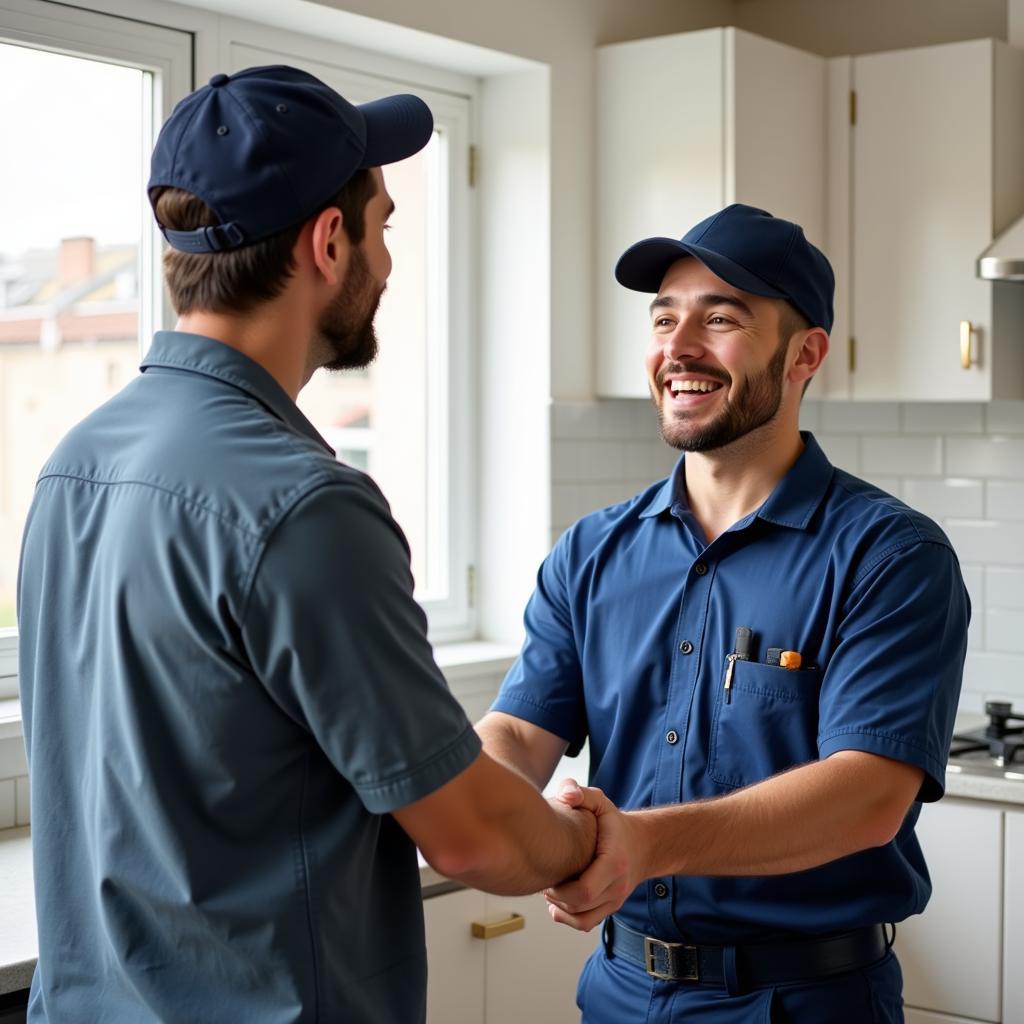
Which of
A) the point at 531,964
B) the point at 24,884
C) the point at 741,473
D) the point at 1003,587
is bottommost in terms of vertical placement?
the point at 531,964

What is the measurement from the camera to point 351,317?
4.64ft

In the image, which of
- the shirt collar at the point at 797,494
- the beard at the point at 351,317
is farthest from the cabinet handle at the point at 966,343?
the beard at the point at 351,317

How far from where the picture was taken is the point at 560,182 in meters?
3.55

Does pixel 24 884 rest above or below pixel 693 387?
below

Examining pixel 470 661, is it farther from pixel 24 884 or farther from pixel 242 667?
pixel 242 667

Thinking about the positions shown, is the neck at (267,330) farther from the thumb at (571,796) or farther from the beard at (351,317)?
the thumb at (571,796)

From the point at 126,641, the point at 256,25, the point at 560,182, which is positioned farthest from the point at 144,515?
the point at 560,182

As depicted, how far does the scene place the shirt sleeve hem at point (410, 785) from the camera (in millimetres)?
1190

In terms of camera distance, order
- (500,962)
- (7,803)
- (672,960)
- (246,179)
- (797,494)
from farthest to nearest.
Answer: (500,962)
(7,803)
(797,494)
(672,960)
(246,179)

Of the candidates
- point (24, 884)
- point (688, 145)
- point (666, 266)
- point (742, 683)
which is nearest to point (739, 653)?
point (742, 683)

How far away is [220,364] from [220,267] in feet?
0.31

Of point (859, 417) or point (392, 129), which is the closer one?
point (392, 129)

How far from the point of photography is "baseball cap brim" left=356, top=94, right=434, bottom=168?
142 centimetres

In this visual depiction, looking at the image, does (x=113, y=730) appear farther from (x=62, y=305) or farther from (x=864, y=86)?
(x=864, y=86)
